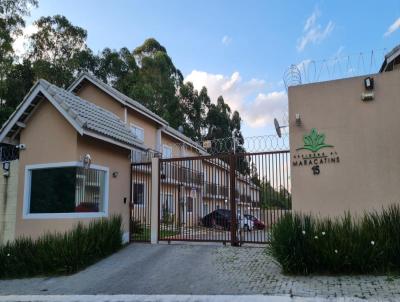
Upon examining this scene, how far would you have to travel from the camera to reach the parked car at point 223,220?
1245cm

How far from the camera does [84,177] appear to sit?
12211 millimetres

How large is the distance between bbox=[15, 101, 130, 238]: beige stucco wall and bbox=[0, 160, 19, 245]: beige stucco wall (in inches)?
9.4

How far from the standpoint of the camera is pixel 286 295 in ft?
24.6

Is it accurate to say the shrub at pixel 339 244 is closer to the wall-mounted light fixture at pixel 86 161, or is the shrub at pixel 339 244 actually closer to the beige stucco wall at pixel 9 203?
the wall-mounted light fixture at pixel 86 161

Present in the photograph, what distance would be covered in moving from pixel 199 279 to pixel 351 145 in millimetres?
5214

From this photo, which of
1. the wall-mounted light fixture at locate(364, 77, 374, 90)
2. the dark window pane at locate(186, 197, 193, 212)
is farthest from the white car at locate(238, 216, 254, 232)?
the wall-mounted light fixture at locate(364, 77, 374, 90)

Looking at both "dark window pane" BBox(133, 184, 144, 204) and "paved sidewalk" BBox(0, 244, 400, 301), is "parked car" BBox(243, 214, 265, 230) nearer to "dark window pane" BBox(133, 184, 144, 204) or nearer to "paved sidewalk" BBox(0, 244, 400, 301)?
"paved sidewalk" BBox(0, 244, 400, 301)

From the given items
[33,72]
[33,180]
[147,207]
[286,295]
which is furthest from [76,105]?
[33,72]

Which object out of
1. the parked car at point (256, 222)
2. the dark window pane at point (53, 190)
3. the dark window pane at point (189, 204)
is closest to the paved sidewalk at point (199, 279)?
the parked car at point (256, 222)

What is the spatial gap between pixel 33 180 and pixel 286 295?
8735 mm

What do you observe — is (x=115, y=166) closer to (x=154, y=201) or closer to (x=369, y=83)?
(x=154, y=201)

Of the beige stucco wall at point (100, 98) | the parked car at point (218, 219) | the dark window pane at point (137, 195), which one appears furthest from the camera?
the beige stucco wall at point (100, 98)

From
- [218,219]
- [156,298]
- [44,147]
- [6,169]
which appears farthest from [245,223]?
[6,169]

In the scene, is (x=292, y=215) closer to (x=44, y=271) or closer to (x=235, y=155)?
(x=235, y=155)
